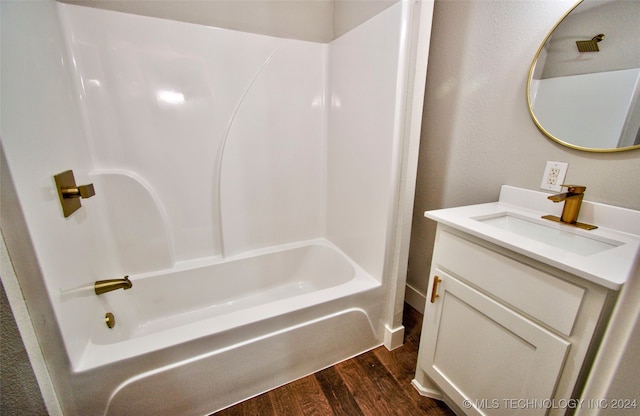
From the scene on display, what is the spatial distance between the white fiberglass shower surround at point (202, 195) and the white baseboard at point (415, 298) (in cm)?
35

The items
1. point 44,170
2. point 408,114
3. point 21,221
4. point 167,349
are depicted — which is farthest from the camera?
point 408,114

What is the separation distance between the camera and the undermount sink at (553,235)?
85 centimetres

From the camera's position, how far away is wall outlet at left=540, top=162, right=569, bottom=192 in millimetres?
1020

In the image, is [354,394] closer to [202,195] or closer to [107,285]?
[107,285]

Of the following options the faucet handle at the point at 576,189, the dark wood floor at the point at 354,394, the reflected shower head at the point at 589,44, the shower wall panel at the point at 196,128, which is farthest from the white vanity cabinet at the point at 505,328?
the shower wall panel at the point at 196,128

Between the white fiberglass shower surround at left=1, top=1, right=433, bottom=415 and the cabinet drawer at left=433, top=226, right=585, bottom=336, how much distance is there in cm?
39

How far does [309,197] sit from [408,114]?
984 millimetres

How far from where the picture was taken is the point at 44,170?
87 centimetres

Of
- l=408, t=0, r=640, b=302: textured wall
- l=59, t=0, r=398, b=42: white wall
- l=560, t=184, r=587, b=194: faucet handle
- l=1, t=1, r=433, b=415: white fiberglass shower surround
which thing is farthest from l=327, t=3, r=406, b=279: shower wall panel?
l=560, t=184, r=587, b=194: faucet handle

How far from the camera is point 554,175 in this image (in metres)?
1.05

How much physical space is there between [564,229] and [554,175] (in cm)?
25

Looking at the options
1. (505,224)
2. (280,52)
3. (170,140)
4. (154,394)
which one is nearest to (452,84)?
(505,224)

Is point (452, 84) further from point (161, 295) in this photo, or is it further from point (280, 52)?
point (161, 295)

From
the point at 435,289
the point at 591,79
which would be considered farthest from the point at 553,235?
the point at 591,79
